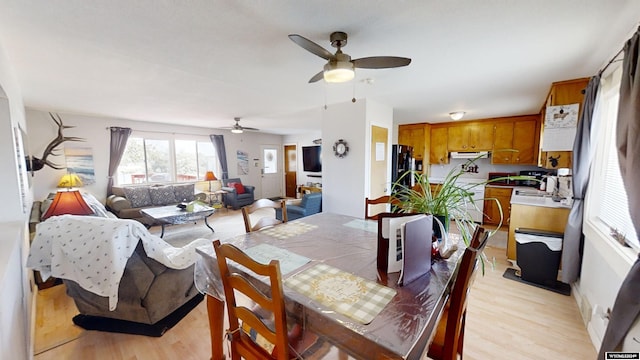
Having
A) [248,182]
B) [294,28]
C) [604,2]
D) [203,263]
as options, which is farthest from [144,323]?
[248,182]

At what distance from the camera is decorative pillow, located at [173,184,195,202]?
5487 mm

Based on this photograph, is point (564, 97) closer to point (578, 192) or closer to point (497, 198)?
point (578, 192)

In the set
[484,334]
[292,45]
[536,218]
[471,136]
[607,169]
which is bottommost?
[484,334]

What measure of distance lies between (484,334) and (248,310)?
1.92 meters

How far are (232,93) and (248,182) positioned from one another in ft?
15.7

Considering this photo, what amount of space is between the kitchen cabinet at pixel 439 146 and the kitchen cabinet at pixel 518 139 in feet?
2.93

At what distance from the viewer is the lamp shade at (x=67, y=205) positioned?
204 centimetres

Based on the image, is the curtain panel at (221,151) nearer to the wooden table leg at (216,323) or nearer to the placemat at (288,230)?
the placemat at (288,230)

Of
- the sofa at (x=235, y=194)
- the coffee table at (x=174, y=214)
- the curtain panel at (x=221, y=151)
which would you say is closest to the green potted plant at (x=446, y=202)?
the coffee table at (x=174, y=214)

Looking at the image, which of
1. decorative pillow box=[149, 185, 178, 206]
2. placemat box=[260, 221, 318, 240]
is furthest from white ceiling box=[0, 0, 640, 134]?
decorative pillow box=[149, 185, 178, 206]

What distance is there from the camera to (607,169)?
6.84 feet

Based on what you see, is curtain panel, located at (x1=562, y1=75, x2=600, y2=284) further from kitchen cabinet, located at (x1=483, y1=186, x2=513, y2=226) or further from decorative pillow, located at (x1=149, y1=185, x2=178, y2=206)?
decorative pillow, located at (x1=149, y1=185, x2=178, y2=206)

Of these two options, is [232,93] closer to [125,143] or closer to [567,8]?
[567,8]

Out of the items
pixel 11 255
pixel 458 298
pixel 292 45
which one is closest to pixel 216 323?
pixel 11 255
